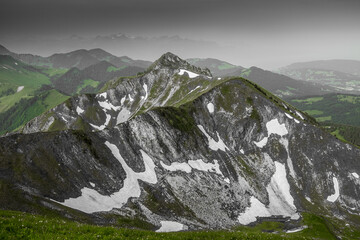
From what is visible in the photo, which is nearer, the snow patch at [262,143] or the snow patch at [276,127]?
the snow patch at [262,143]

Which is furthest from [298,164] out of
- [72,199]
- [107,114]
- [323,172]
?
[107,114]

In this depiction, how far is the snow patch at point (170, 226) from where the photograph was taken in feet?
216

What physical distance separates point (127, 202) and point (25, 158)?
107 ft

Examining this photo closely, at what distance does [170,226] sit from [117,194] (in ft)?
64.2

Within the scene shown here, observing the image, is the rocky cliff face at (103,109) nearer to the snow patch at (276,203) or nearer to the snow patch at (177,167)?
the snow patch at (177,167)

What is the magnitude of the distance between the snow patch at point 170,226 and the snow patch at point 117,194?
1343cm

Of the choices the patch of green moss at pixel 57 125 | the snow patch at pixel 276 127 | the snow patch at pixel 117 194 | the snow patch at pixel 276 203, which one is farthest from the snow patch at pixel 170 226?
the patch of green moss at pixel 57 125

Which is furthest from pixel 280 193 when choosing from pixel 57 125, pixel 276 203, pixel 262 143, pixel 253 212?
pixel 57 125

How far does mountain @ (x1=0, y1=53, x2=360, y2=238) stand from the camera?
6575 centimetres

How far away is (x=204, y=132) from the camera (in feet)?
396

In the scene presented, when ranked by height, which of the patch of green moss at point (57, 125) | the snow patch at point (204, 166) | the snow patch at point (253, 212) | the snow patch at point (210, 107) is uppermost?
the snow patch at point (210, 107)

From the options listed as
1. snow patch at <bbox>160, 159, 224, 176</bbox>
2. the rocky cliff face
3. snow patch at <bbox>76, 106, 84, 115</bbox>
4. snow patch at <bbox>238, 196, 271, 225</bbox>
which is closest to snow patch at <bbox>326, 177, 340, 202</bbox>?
snow patch at <bbox>238, 196, 271, 225</bbox>

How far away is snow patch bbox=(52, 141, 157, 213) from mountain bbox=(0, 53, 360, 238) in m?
0.34

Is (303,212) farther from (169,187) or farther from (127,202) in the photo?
(127,202)
